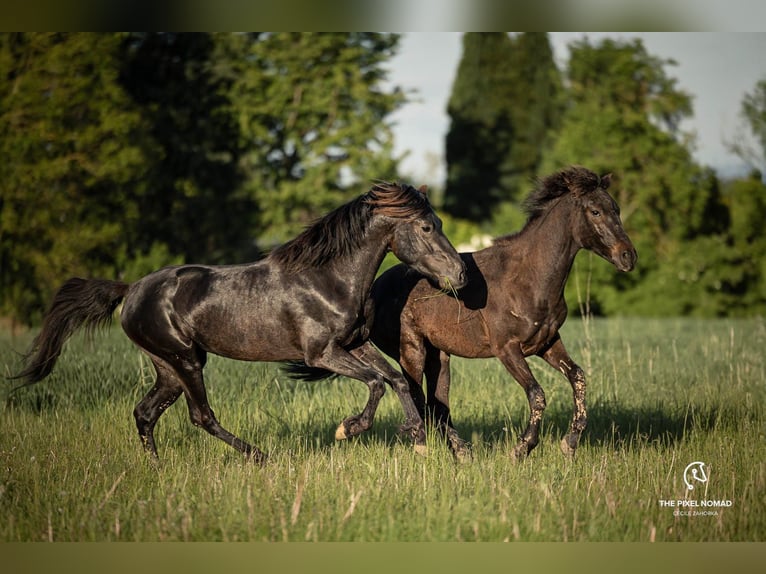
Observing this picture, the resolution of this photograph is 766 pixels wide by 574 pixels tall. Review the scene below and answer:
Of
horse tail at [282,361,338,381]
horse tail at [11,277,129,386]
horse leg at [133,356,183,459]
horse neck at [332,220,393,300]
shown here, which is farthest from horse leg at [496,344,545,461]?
horse tail at [11,277,129,386]

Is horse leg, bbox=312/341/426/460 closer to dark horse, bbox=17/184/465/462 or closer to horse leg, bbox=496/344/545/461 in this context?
dark horse, bbox=17/184/465/462

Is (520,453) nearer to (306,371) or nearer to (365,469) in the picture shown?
(365,469)

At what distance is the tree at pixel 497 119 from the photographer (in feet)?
100

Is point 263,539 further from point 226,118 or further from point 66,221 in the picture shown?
point 226,118

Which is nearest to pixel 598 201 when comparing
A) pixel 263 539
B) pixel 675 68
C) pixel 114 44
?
pixel 263 539

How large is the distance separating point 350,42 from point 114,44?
7.66 meters

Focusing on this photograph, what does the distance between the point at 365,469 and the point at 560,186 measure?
Result: 2782mm

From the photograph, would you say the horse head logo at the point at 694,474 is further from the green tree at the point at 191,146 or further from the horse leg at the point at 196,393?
the green tree at the point at 191,146

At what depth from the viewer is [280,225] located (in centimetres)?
2428

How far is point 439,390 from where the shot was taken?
7473 mm

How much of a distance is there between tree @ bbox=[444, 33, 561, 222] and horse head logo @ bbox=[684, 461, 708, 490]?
2432cm

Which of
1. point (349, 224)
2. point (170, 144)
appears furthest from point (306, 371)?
point (170, 144)

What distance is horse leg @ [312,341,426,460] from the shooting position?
6.16 meters

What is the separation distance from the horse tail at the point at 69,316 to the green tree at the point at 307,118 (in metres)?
16.9
